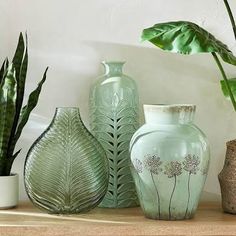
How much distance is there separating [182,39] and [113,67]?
231 mm

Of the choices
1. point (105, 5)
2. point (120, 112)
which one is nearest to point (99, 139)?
point (120, 112)

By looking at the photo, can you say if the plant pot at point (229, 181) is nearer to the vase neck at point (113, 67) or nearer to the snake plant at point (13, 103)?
the vase neck at point (113, 67)

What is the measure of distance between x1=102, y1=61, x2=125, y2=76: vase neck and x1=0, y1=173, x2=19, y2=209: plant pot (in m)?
0.29

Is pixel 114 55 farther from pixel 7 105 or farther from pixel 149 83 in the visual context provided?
pixel 7 105

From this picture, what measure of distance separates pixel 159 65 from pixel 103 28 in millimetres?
152

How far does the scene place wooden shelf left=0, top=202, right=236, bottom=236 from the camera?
960 mm

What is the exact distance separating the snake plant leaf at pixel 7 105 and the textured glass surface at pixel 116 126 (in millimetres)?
177

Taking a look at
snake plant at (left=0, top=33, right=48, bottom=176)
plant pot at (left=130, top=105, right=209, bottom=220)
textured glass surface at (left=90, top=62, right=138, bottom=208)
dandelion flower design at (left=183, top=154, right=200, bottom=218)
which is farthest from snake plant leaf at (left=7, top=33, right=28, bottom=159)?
dandelion flower design at (left=183, top=154, right=200, bottom=218)

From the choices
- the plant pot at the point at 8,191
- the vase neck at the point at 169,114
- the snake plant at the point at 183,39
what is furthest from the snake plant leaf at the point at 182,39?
the plant pot at the point at 8,191

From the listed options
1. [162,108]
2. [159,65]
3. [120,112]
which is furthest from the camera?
[159,65]

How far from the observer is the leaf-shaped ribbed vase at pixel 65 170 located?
1092 mm

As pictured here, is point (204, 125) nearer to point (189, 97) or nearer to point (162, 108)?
point (189, 97)

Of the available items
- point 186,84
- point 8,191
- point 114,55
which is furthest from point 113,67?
point 8,191

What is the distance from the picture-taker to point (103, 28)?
1275 millimetres
